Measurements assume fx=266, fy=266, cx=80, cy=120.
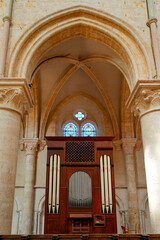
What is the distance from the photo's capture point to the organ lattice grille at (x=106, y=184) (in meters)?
8.55

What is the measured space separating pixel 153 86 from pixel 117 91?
6.17m

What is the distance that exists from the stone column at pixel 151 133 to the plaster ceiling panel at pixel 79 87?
246 inches

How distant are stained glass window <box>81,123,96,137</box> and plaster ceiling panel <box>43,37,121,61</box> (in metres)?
4.54

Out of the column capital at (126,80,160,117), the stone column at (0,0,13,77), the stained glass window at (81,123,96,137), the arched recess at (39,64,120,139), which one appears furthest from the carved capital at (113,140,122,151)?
the stone column at (0,0,13,77)

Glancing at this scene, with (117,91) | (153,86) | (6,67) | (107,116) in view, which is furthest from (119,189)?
(6,67)

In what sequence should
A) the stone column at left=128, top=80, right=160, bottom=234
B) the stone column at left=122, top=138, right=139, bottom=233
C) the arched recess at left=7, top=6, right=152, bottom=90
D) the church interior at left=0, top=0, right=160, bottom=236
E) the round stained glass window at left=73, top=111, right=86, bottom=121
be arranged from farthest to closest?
the round stained glass window at left=73, top=111, right=86, bottom=121 → the stone column at left=122, top=138, right=139, bottom=233 → the arched recess at left=7, top=6, right=152, bottom=90 → the church interior at left=0, top=0, right=160, bottom=236 → the stone column at left=128, top=80, right=160, bottom=234

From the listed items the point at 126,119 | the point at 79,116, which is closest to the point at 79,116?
the point at 79,116

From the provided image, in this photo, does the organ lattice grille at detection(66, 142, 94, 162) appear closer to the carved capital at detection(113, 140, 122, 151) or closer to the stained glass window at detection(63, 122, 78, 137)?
the carved capital at detection(113, 140, 122, 151)

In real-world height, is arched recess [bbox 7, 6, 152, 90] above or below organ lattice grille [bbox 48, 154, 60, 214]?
above

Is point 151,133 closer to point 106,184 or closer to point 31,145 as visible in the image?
point 106,184

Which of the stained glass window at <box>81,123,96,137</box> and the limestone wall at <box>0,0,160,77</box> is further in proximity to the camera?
the stained glass window at <box>81,123,96,137</box>

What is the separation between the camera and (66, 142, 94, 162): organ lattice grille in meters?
9.37

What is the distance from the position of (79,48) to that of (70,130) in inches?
199

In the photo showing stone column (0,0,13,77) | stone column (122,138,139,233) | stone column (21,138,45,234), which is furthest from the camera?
stone column (122,138,139,233)
